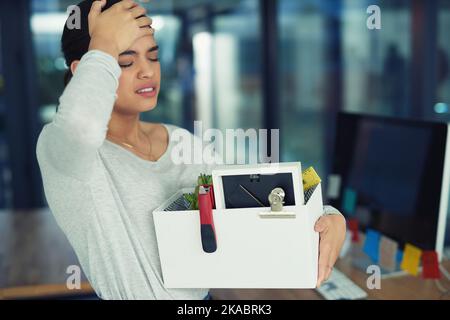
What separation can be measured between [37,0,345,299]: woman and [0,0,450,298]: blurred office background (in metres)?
2.47

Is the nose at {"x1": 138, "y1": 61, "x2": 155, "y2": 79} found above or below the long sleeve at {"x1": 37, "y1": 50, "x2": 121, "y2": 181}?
above

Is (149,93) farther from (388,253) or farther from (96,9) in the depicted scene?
(388,253)

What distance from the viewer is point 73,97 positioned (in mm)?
715

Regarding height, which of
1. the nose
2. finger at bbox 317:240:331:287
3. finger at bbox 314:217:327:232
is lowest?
finger at bbox 317:240:331:287

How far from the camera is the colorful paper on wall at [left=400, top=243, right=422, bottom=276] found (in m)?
1.46

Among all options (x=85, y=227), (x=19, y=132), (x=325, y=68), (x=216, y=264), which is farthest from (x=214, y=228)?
(x=325, y=68)

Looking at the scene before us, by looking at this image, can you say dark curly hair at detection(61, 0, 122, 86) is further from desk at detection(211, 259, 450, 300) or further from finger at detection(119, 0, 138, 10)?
desk at detection(211, 259, 450, 300)

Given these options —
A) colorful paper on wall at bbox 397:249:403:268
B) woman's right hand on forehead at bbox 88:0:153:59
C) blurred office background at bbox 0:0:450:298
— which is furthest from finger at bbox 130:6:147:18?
blurred office background at bbox 0:0:450:298

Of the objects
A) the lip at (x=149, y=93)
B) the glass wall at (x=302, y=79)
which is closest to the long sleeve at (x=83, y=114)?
the lip at (x=149, y=93)

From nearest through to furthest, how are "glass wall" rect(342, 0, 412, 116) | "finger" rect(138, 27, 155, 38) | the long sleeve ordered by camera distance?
the long sleeve < "finger" rect(138, 27, 155, 38) < "glass wall" rect(342, 0, 412, 116)

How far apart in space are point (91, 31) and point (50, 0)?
3103 millimetres

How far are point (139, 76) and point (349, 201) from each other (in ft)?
3.54

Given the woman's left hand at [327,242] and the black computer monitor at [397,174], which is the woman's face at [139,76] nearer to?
the woman's left hand at [327,242]

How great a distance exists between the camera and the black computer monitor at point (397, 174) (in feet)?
4.61
